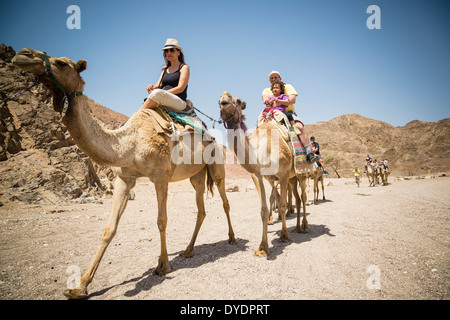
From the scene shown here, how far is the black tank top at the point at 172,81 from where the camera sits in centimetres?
473

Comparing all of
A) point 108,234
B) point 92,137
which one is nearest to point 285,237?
point 108,234

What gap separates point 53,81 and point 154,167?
170 centimetres

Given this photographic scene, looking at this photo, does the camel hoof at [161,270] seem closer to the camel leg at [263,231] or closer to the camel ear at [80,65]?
the camel leg at [263,231]

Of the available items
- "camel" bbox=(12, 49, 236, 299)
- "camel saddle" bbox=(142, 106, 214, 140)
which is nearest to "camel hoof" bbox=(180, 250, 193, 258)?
"camel" bbox=(12, 49, 236, 299)

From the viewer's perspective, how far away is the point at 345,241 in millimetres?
5160

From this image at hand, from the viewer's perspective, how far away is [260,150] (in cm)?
514

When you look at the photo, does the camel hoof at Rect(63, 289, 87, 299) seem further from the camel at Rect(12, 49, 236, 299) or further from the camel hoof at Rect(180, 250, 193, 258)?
the camel hoof at Rect(180, 250, 193, 258)

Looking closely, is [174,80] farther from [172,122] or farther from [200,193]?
[200,193]

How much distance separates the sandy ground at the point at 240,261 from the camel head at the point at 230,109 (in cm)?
251

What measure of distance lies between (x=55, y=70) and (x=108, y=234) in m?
2.20

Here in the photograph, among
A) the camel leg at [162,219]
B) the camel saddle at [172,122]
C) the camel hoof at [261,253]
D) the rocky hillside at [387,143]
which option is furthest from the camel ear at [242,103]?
the rocky hillside at [387,143]

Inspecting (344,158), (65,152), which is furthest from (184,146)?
(344,158)
